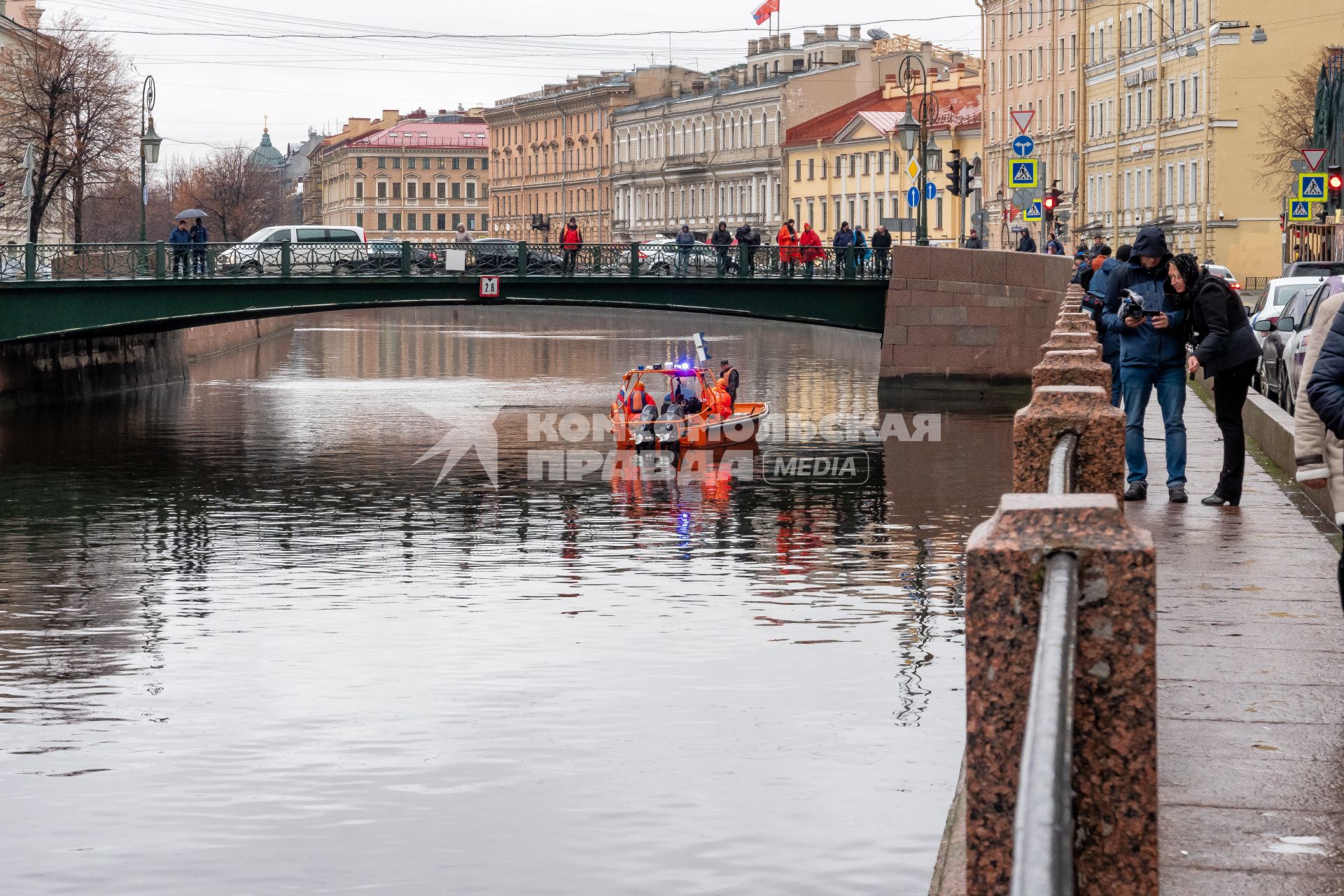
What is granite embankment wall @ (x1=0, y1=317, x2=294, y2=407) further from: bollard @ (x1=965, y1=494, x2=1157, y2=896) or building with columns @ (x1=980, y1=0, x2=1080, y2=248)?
bollard @ (x1=965, y1=494, x2=1157, y2=896)

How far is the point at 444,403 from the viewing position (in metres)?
46.3

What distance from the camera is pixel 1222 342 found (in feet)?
41.3

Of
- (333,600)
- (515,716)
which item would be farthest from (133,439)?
(515,716)

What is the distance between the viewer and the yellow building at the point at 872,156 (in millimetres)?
97250

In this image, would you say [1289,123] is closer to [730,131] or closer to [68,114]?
[68,114]

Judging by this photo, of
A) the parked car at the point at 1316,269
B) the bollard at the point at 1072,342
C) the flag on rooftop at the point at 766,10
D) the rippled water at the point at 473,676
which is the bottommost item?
the rippled water at the point at 473,676

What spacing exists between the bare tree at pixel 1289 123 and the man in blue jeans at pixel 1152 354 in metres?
48.3

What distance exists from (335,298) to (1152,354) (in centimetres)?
2934

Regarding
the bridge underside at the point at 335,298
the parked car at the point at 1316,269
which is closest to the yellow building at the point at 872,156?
the bridge underside at the point at 335,298

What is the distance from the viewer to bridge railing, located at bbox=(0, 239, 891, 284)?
38.9m

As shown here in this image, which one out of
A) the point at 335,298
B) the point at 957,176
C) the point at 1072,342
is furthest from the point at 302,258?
the point at 1072,342

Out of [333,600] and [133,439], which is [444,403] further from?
[333,600]

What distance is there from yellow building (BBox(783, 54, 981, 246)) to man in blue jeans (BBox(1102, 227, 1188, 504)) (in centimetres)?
8000

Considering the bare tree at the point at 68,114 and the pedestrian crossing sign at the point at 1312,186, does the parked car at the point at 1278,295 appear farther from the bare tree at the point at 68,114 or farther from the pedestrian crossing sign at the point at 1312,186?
the bare tree at the point at 68,114
